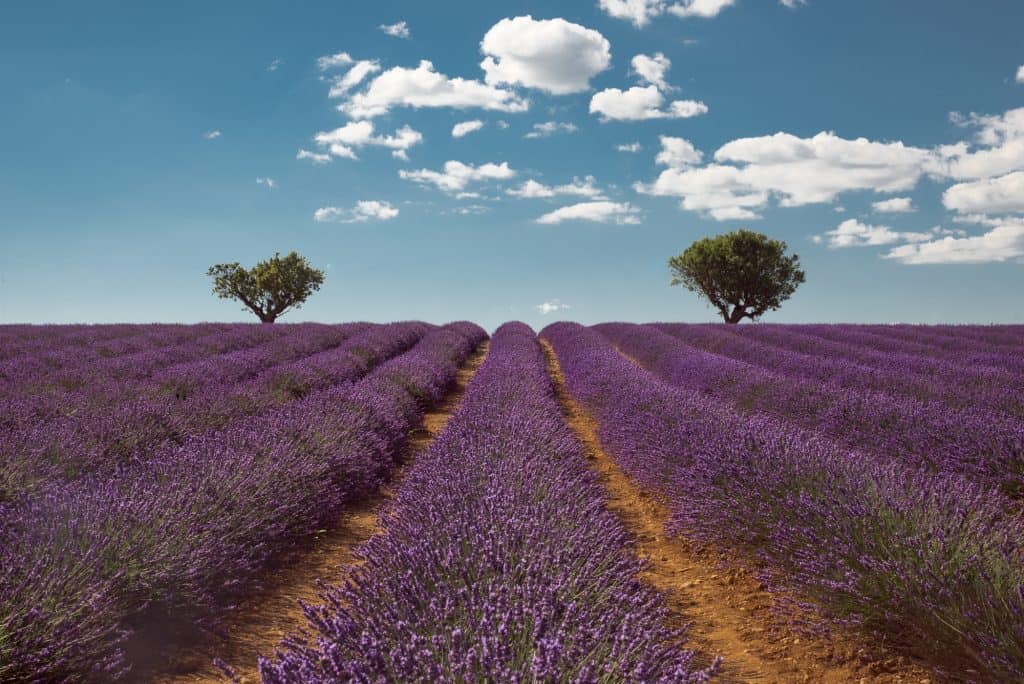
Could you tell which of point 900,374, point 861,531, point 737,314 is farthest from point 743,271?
point 861,531

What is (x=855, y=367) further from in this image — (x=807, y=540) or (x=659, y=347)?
(x=807, y=540)

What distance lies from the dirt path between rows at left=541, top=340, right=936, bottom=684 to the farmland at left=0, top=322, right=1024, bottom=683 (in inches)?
0.5

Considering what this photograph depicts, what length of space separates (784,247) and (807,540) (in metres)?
32.2

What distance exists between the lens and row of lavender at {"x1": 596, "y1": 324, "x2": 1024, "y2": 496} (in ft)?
14.6

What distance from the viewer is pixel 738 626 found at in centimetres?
294

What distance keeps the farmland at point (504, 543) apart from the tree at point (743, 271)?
85.4 ft

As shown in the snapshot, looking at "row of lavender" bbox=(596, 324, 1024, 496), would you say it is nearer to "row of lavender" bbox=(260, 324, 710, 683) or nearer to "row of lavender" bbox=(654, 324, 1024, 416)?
"row of lavender" bbox=(654, 324, 1024, 416)

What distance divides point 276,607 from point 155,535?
68 centimetres

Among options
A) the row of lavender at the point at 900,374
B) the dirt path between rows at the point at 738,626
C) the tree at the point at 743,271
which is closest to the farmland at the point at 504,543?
the dirt path between rows at the point at 738,626

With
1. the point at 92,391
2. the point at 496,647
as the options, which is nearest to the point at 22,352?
the point at 92,391

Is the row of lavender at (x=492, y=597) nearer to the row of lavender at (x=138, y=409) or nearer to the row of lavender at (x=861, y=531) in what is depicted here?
the row of lavender at (x=861, y=531)

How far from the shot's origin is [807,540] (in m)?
2.86

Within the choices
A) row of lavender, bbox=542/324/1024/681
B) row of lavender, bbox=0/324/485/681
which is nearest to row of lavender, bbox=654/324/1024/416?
row of lavender, bbox=542/324/1024/681

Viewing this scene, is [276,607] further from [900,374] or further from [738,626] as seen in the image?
[900,374]
